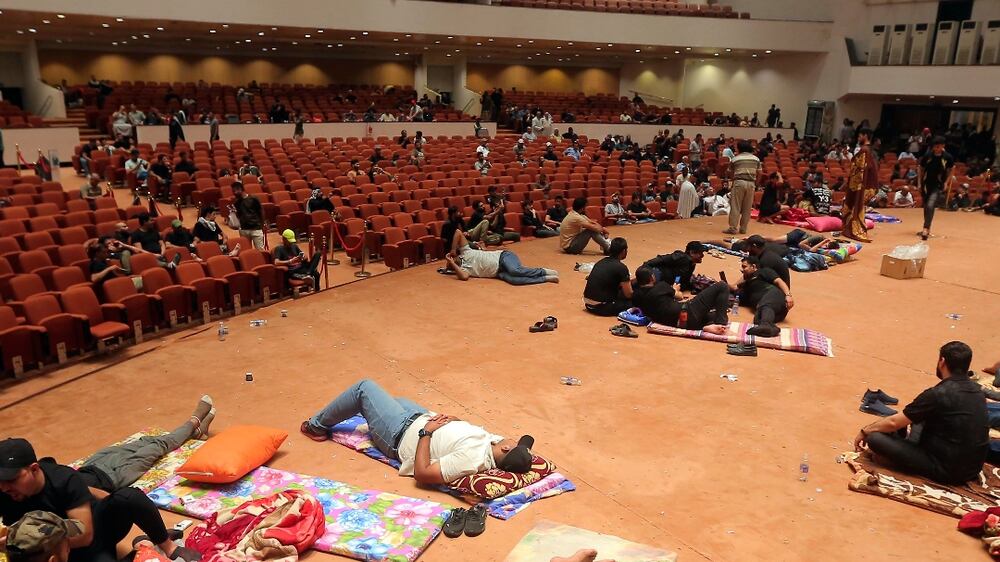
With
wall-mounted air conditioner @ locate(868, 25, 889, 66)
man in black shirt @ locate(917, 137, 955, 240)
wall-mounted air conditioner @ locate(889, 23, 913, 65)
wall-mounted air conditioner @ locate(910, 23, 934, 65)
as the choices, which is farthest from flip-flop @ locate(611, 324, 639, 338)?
wall-mounted air conditioner @ locate(868, 25, 889, 66)

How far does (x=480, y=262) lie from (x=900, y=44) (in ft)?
71.2

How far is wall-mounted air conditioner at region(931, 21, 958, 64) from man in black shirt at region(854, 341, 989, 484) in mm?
23381

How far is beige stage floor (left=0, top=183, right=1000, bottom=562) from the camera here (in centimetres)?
438

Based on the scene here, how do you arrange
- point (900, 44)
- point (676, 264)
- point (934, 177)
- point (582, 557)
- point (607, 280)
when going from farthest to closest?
1. point (900, 44)
2. point (934, 177)
3. point (676, 264)
4. point (607, 280)
5. point (582, 557)

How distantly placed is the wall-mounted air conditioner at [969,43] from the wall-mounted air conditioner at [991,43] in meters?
0.28

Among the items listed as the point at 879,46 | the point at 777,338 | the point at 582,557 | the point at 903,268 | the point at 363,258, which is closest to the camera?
the point at 582,557

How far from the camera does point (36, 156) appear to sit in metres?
17.1

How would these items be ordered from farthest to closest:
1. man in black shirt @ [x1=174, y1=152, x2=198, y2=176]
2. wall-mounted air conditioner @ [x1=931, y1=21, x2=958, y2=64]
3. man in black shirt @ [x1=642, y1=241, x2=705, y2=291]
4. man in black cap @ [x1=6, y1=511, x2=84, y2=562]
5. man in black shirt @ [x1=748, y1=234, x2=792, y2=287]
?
1. wall-mounted air conditioner @ [x1=931, y1=21, x2=958, y2=64]
2. man in black shirt @ [x1=174, y1=152, x2=198, y2=176]
3. man in black shirt @ [x1=642, y1=241, x2=705, y2=291]
4. man in black shirt @ [x1=748, y1=234, x2=792, y2=287]
5. man in black cap @ [x1=6, y1=511, x2=84, y2=562]

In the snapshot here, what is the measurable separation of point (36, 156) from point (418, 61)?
49.1 ft

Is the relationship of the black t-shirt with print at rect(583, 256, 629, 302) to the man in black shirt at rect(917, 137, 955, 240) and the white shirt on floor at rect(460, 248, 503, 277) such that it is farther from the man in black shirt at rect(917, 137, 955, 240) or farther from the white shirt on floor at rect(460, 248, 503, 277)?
the man in black shirt at rect(917, 137, 955, 240)

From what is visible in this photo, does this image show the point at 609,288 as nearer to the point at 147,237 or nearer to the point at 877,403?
the point at 877,403

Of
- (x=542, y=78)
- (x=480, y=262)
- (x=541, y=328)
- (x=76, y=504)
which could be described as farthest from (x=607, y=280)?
(x=542, y=78)

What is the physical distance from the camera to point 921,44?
24.1 meters

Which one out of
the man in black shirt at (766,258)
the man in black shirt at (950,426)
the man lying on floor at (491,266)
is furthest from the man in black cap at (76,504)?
the man in black shirt at (766,258)
